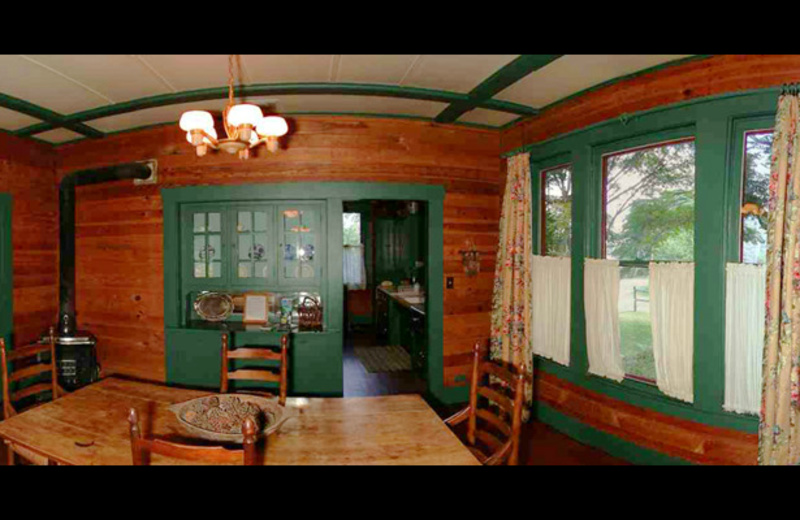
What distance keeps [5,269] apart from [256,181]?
2.60 metres

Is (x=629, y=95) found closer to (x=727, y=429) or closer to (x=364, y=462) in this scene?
(x=727, y=429)

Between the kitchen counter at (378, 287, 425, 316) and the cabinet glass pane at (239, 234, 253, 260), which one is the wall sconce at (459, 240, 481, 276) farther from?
the cabinet glass pane at (239, 234, 253, 260)

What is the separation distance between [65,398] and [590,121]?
375 centimetres

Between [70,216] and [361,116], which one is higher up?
[361,116]

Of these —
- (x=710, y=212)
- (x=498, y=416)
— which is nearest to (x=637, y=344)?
(x=710, y=212)

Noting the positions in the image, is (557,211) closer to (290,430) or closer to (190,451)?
(290,430)

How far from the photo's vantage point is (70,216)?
3844 millimetres

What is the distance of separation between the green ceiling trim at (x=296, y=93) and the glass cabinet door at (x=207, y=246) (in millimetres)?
1061

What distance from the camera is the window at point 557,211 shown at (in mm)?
3234

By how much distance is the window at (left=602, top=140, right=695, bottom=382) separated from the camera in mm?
2498

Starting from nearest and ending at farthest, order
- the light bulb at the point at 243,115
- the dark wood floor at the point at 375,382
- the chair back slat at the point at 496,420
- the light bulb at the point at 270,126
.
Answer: the chair back slat at the point at 496,420 < the light bulb at the point at 243,115 < the light bulb at the point at 270,126 < the dark wood floor at the point at 375,382

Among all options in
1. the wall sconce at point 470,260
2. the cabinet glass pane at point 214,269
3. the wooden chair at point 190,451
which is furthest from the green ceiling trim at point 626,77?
the cabinet glass pane at point 214,269

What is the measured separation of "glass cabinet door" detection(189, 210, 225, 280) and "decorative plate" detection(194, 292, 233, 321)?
0.18 meters

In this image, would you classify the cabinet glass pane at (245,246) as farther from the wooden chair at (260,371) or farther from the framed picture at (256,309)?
the wooden chair at (260,371)
